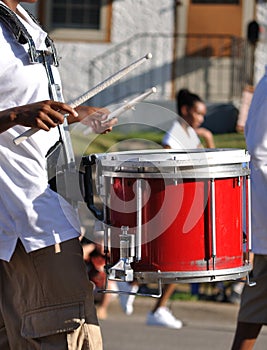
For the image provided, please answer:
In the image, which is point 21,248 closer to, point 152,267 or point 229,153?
point 152,267

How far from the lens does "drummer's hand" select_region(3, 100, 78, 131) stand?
3529 mm

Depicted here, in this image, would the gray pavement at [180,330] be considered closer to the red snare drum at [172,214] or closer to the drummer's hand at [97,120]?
the drummer's hand at [97,120]

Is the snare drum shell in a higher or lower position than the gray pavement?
higher

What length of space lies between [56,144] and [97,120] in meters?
0.26

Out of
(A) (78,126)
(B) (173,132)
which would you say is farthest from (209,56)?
(A) (78,126)

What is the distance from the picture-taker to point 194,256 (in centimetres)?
377

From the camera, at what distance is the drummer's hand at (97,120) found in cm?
407

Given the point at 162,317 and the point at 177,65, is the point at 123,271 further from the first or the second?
the point at 177,65

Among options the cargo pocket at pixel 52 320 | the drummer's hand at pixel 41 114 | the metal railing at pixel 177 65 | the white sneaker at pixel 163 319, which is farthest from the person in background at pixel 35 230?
the metal railing at pixel 177 65

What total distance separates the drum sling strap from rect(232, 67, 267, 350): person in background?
50.6 inches

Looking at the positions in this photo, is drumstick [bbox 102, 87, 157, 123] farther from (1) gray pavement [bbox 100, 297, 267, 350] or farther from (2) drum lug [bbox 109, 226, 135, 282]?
(1) gray pavement [bbox 100, 297, 267, 350]

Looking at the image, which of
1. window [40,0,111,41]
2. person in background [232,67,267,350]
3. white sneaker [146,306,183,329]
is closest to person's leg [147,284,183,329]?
white sneaker [146,306,183,329]

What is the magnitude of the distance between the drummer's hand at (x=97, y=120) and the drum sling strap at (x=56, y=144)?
7.5 inches

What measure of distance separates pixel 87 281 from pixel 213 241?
533 millimetres
